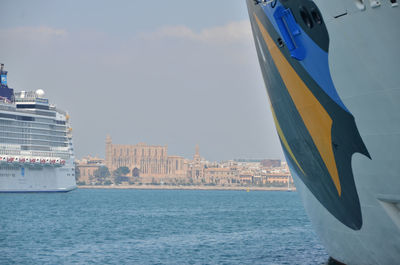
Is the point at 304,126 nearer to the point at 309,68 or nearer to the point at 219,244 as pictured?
the point at 309,68

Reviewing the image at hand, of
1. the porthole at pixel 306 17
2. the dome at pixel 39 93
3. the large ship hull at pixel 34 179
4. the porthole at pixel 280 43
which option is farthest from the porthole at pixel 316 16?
the dome at pixel 39 93

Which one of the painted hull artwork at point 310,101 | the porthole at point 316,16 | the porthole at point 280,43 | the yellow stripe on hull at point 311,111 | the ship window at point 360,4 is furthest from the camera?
the porthole at point 280,43

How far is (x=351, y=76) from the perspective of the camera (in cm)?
1436

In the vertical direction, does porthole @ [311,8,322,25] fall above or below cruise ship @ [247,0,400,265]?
above

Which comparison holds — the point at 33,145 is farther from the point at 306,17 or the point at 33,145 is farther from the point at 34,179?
A: the point at 306,17

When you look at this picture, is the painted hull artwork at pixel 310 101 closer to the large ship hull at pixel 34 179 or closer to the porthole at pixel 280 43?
the porthole at pixel 280 43

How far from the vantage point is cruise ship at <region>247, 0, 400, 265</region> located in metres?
13.6

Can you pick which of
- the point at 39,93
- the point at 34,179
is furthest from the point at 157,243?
the point at 39,93

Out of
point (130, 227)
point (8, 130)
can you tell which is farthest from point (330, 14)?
point (8, 130)

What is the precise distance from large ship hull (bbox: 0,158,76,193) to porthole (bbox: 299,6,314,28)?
96377 millimetres

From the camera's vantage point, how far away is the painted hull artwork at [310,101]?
15062 millimetres

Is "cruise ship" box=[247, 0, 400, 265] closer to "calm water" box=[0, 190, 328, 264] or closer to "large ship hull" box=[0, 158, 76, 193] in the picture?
"calm water" box=[0, 190, 328, 264]

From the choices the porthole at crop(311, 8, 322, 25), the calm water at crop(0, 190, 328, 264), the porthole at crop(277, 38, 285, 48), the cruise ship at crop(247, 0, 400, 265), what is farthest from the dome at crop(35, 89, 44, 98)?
the porthole at crop(311, 8, 322, 25)

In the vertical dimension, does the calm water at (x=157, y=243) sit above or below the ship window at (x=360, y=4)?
below
